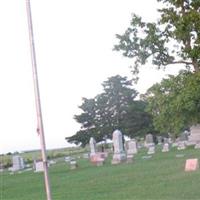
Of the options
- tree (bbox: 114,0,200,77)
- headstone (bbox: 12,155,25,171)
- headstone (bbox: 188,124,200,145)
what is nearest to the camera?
tree (bbox: 114,0,200,77)

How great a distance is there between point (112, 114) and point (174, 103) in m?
40.3

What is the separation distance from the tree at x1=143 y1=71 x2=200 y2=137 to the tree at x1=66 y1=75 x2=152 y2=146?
27.3 metres

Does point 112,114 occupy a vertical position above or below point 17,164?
above

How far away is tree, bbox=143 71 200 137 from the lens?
104ft

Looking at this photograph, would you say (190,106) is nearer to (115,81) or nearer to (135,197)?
(135,197)

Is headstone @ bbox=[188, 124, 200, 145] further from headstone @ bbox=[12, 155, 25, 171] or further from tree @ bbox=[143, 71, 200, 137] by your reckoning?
headstone @ bbox=[12, 155, 25, 171]

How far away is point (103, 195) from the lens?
60.0ft

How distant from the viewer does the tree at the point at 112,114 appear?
73.0 meters

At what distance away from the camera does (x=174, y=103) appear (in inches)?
1420

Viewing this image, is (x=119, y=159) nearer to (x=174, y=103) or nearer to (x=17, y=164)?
(x=174, y=103)

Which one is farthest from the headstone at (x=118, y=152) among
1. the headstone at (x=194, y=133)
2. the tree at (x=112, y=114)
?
the tree at (x=112, y=114)

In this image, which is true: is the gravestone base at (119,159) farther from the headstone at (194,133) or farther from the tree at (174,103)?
the headstone at (194,133)

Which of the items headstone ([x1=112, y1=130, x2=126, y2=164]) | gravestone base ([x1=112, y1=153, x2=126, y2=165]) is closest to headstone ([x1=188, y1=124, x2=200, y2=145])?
headstone ([x1=112, y1=130, x2=126, y2=164])

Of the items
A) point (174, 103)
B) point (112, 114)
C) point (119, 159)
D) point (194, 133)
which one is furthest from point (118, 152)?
point (112, 114)
